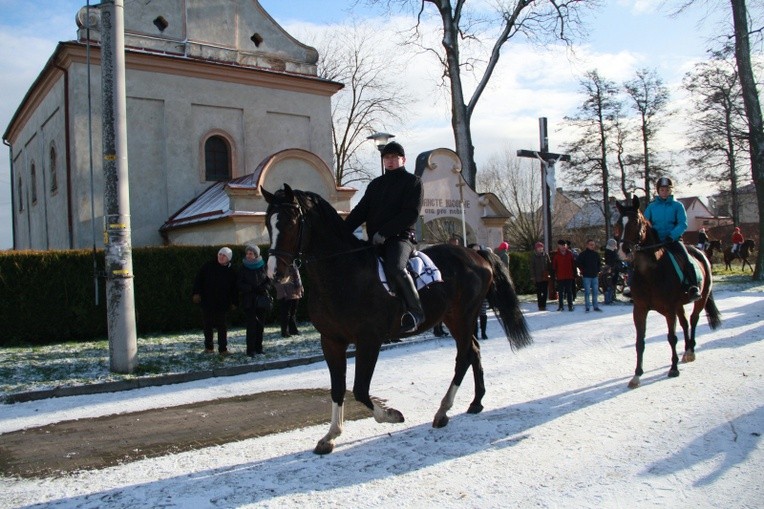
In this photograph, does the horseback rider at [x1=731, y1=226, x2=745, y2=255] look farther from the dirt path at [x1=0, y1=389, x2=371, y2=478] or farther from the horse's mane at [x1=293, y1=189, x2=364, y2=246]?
the horse's mane at [x1=293, y1=189, x2=364, y2=246]

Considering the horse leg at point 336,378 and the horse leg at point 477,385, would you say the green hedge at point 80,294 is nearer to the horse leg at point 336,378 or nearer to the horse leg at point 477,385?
the horse leg at point 336,378

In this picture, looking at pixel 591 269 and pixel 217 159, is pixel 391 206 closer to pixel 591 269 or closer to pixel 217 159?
pixel 591 269

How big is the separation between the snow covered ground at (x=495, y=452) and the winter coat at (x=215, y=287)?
2376 millimetres

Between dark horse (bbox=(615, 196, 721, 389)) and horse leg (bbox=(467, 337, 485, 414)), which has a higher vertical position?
dark horse (bbox=(615, 196, 721, 389))

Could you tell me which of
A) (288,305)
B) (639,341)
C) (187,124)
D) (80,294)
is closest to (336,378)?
(639,341)

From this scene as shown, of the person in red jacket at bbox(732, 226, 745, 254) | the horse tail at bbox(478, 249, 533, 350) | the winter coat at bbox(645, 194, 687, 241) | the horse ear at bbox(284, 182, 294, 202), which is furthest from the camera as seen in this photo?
the person in red jacket at bbox(732, 226, 745, 254)

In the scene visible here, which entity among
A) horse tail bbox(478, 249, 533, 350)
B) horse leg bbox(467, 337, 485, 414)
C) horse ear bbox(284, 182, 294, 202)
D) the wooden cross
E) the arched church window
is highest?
the arched church window

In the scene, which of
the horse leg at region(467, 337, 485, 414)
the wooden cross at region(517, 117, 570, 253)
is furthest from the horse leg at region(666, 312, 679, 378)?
the wooden cross at region(517, 117, 570, 253)

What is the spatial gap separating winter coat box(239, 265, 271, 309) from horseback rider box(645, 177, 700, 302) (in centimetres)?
685

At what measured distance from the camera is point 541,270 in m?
18.8

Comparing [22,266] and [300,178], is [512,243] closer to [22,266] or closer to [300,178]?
[300,178]

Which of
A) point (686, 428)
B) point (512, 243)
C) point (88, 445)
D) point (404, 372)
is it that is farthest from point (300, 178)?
point (512, 243)

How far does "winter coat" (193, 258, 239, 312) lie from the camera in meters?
11.6

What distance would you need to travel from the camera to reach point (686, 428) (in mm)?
5938
